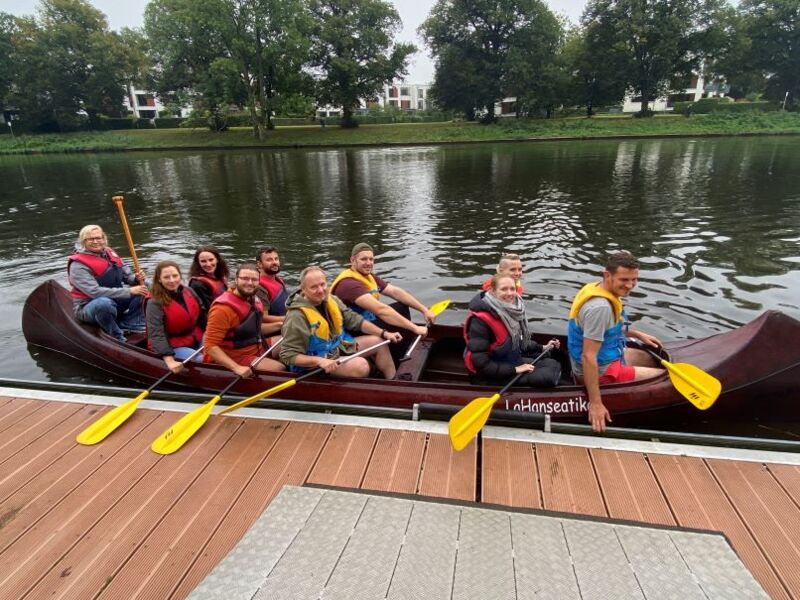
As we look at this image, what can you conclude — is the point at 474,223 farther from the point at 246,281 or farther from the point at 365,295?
the point at 246,281

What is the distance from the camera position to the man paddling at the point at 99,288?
247 inches

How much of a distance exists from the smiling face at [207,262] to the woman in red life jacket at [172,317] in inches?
16.2

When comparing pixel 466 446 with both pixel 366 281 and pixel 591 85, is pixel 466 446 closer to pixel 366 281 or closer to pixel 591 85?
pixel 366 281

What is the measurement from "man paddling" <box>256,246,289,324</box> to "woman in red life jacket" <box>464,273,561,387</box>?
273 centimetres

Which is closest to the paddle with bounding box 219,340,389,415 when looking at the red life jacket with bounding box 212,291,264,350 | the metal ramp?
the red life jacket with bounding box 212,291,264,350

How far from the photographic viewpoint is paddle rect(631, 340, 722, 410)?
406 centimetres

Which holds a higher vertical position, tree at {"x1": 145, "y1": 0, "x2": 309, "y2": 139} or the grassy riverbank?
tree at {"x1": 145, "y1": 0, "x2": 309, "y2": 139}

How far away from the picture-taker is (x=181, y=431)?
402cm

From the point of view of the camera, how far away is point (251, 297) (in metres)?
5.00

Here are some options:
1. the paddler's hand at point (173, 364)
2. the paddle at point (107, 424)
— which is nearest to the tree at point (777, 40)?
the paddler's hand at point (173, 364)

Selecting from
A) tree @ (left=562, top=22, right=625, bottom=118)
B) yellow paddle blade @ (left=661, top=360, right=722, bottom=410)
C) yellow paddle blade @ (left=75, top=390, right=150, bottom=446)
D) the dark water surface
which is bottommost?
the dark water surface

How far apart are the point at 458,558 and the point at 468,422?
1.45 metres

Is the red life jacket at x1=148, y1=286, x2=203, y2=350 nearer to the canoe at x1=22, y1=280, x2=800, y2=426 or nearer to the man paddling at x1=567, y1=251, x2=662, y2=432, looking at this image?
the canoe at x1=22, y1=280, x2=800, y2=426

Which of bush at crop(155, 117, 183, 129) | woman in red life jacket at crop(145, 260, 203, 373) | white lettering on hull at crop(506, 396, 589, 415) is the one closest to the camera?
white lettering on hull at crop(506, 396, 589, 415)
